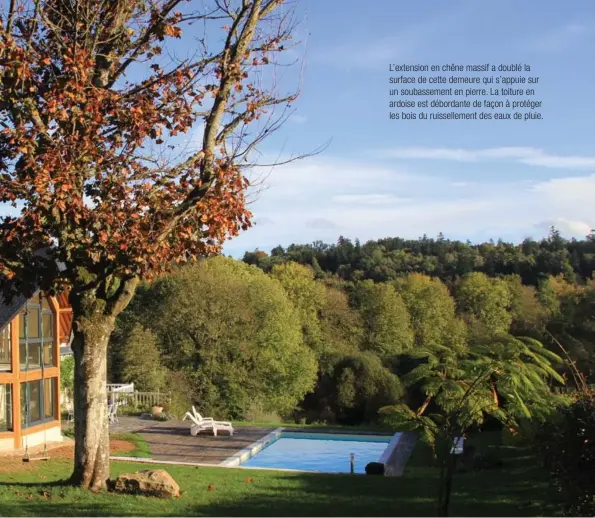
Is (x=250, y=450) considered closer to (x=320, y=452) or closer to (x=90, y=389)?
(x=320, y=452)

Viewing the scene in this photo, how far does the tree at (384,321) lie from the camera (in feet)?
130

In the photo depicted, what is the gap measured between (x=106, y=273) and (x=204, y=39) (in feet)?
11.5

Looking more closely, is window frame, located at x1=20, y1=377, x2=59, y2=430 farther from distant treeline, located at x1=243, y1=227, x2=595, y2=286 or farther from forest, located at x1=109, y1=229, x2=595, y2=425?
distant treeline, located at x1=243, y1=227, x2=595, y2=286

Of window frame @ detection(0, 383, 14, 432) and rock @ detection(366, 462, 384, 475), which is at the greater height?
window frame @ detection(0, 383, 14, 432)

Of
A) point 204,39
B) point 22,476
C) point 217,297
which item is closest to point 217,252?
point 204,39

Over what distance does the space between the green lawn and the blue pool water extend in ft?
11.6

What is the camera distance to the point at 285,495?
1042 cm

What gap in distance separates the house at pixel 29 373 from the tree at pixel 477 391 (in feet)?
34.2

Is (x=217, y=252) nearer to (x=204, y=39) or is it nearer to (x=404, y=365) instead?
(x=204, y=39)

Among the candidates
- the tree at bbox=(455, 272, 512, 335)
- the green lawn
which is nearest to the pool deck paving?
the green lawn

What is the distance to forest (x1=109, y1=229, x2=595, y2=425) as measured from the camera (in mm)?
26922

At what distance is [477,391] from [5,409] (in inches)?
497

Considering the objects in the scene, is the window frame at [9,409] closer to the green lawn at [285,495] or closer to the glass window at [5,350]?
the glass window at [5,350]

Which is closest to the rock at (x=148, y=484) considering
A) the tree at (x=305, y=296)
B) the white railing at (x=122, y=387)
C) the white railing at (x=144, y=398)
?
the white railing at (x=144, y=398)
